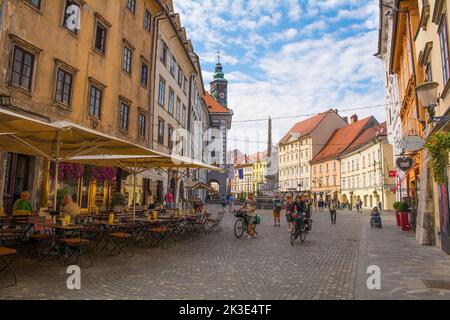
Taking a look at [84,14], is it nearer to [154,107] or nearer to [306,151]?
[154,107]

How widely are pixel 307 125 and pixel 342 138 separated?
45.6ft

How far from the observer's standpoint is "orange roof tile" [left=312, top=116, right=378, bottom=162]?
61.1 metres

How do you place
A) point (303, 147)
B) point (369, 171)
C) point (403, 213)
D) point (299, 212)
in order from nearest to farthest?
point (299, 212) → point (403, 213) → point (369, 171) → point (303, 147)

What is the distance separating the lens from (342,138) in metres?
66.6

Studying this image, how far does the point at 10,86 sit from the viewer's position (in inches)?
477

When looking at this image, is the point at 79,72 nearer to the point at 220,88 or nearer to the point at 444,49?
the point at 444,49

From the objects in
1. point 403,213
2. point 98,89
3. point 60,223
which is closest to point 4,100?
point 60,223

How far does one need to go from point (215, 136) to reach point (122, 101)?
40.7 meters

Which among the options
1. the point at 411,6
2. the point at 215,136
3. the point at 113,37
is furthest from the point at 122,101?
the point at 215,136

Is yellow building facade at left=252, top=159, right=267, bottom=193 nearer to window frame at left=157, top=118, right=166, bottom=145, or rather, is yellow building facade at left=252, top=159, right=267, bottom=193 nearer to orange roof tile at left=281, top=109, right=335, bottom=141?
orange roof tile at left=281, top=109, right=335, bottom=141

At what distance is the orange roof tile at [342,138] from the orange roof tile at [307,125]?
14.9ft

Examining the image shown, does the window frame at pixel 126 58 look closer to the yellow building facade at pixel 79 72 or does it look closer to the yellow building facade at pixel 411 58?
the yellow building facade at pixel 79 72

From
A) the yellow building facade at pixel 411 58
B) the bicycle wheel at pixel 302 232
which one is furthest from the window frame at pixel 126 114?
the yellow building facade at pixel 411 58

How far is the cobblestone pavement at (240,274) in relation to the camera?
5820 mm
